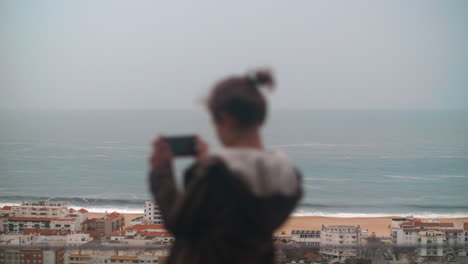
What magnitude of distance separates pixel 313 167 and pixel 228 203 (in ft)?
78.8

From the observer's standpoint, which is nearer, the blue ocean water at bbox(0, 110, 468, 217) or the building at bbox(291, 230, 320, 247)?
the building at bbox(291, 230, 320, 247)

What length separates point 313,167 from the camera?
24.3 m

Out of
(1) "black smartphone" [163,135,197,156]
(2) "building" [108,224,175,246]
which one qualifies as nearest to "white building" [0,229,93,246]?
(2) "building" [108,224,175,246]

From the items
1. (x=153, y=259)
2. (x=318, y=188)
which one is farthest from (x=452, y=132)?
(x=153, y=259)

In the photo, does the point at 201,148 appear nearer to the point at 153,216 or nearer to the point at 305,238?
the point at 305,238

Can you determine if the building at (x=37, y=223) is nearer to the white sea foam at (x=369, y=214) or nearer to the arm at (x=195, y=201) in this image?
the arm at (x=195, y=201)

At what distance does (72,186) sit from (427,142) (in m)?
24.8

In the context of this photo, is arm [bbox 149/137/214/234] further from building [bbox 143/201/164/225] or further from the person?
building [bbox 143/201/164/225]

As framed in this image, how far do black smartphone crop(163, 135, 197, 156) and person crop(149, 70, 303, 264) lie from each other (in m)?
0.01

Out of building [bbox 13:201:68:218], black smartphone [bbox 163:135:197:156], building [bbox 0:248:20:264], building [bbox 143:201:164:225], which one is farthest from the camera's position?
building [bbox 13:201:68:218]

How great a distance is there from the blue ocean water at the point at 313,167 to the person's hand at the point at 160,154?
870 cm

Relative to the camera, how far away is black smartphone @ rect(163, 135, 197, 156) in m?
0.85

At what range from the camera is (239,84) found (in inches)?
32.3

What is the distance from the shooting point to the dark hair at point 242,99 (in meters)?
0.80
